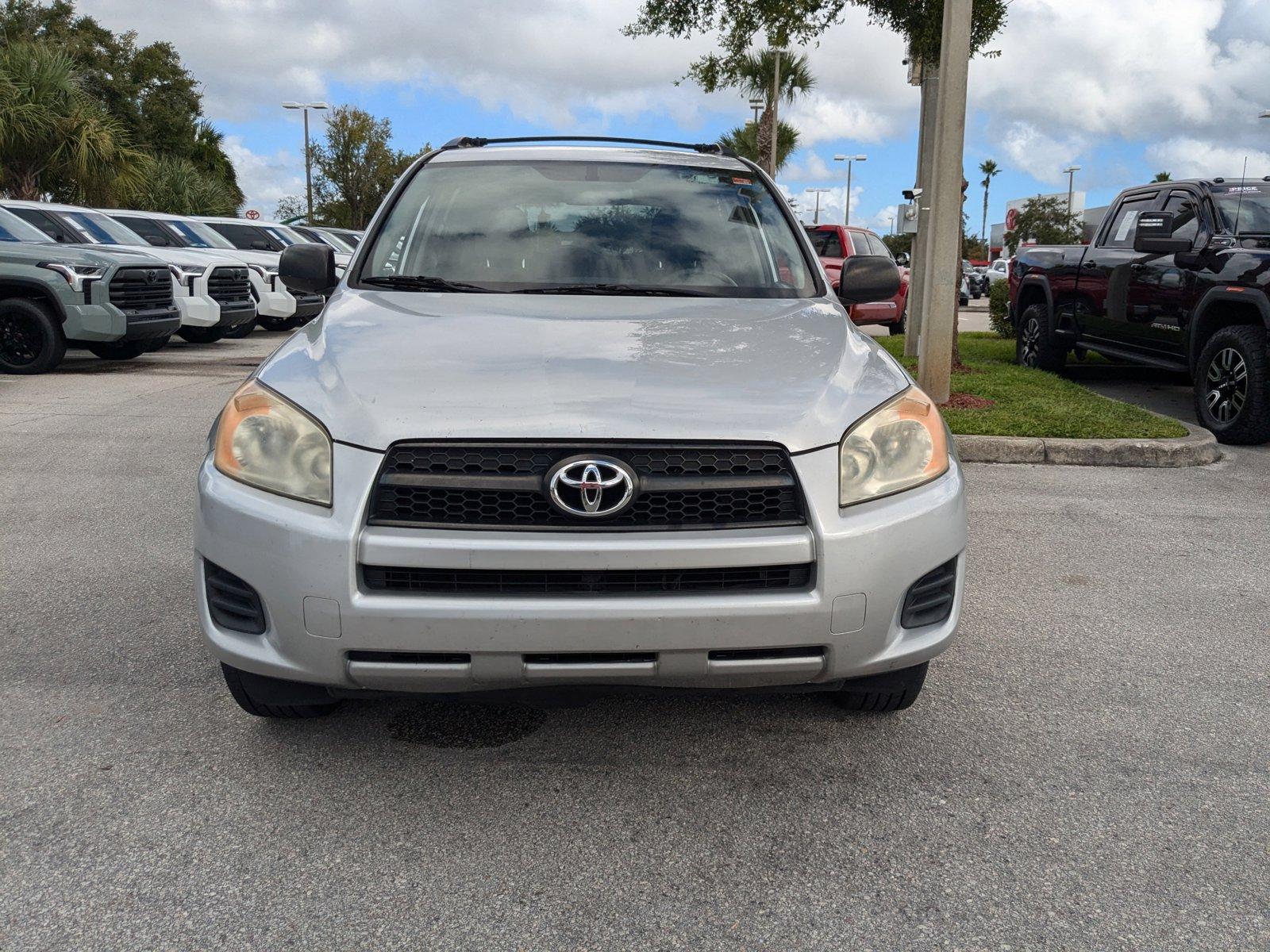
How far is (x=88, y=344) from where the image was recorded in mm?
13234

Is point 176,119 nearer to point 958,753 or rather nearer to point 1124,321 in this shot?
point 1124,321

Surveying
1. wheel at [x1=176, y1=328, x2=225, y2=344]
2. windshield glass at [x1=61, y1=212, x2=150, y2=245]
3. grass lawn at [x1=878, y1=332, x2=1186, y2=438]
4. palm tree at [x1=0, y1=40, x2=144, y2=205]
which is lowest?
grass lawn at [x1=878, y1=332, x2=1186, y2=438]

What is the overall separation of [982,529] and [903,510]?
3.16 meters

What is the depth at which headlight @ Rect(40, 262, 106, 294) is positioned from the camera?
38.4ft

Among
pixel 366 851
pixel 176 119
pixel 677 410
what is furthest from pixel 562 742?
pixel 176 119

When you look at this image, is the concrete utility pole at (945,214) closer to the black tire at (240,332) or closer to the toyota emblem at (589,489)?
the toyota emblem at (589,489)

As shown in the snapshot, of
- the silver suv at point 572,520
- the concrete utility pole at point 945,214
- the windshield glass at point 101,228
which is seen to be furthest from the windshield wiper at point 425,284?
the windshield glass at point 101,228

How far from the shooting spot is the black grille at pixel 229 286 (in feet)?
48.5

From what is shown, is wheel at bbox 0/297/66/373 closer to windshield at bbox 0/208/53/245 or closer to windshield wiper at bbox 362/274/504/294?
windshield at bbox 0/208/53/245

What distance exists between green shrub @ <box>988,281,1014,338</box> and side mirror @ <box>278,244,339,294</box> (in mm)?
12694

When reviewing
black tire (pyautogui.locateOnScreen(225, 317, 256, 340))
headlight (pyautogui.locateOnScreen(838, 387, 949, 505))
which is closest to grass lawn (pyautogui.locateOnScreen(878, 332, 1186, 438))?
headlight (pyautogui.locateOnScreen(838, 387, 949, 505))

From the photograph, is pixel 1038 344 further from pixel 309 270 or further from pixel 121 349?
pixel 121 349

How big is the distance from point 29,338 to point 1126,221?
10748 millimetres

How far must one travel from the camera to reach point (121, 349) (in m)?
13.6
